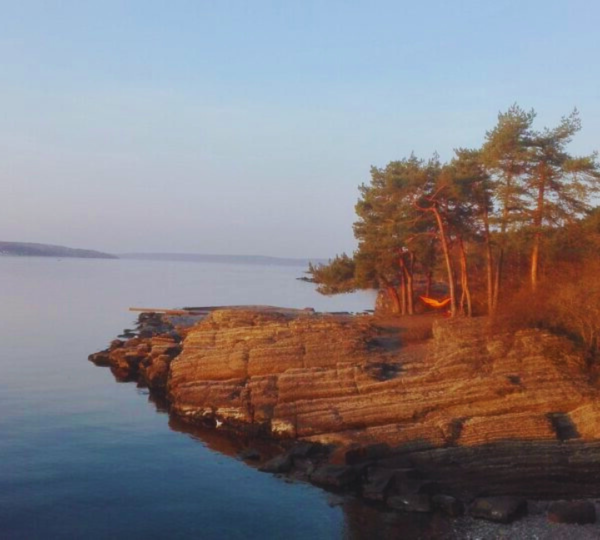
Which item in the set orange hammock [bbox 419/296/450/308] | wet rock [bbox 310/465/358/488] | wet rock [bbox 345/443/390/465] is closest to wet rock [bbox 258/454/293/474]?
wet rock [bbox 310/465/358/488]

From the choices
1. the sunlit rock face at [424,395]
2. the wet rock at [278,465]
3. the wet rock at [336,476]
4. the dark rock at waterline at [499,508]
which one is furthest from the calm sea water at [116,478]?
the dark rock at waterline at [499,508]

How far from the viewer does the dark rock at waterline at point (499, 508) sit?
20.1 meters

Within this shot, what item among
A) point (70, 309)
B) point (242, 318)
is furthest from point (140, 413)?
point (70, 309)

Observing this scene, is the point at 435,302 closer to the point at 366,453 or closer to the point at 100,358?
the point at 366,453

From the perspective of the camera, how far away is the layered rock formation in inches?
920

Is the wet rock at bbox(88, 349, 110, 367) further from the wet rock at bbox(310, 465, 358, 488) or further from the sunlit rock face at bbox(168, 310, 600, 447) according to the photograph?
the wet rock at bbox(310, 465, 358, 488)

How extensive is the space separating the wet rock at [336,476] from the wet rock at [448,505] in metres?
2.95

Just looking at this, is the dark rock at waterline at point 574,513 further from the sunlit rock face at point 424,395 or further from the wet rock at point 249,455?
the wet rock at point 249,455

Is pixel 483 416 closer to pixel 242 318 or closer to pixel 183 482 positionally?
pixel 183 482

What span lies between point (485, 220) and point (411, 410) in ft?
44.4

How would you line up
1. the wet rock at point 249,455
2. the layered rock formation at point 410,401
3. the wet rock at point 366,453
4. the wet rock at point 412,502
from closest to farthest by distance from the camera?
the wet rock at point 412,502
the layered rock formation at point 410,401
the wet rock at point 366,453
the wet rock at point 249,455

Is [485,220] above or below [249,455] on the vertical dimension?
above

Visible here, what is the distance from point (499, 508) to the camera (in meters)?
20.3

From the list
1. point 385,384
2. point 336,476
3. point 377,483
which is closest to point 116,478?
point 336,476
